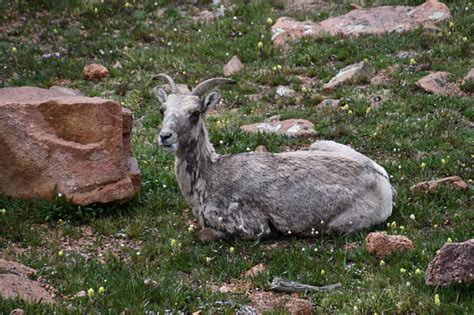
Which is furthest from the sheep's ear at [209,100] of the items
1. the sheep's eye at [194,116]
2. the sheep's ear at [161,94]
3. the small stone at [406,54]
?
the small stone at [406,54]

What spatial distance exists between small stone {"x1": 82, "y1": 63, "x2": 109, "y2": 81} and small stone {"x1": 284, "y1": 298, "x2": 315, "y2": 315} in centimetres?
1097

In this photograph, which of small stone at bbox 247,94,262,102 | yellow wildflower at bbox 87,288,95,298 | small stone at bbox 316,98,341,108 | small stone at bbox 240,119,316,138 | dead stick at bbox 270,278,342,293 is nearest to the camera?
yellow wildflower at bbox 87,288,95,298

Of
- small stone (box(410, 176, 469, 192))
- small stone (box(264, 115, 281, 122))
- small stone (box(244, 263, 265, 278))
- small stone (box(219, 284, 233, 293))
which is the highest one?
small stone (box(219, 284, 233, 293))

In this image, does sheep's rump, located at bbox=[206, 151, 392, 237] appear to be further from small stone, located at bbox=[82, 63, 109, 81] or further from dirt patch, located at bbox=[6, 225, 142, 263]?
small stone, located at bbox=[82, 63, 109, 81]

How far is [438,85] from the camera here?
1742cm

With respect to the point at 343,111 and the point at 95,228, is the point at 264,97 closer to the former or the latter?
the point at 343,111

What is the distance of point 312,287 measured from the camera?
9930 millimetres

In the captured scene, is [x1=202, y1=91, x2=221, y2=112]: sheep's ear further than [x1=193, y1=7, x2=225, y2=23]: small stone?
No

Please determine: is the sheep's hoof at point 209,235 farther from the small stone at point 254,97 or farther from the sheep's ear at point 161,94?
the small stone at point 254,97

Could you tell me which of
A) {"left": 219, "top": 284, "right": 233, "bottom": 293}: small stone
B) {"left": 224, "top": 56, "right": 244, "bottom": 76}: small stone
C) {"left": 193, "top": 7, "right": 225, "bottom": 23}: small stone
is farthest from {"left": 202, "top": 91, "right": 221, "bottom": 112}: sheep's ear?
{"left": 193, "top": 7, "right": 225, "bottom": 23}: small stone

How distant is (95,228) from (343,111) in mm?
6407

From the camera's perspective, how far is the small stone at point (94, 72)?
1909 cm

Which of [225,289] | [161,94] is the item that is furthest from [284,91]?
[225,289]

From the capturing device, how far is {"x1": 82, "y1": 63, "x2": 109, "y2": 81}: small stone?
19094 millimetres
